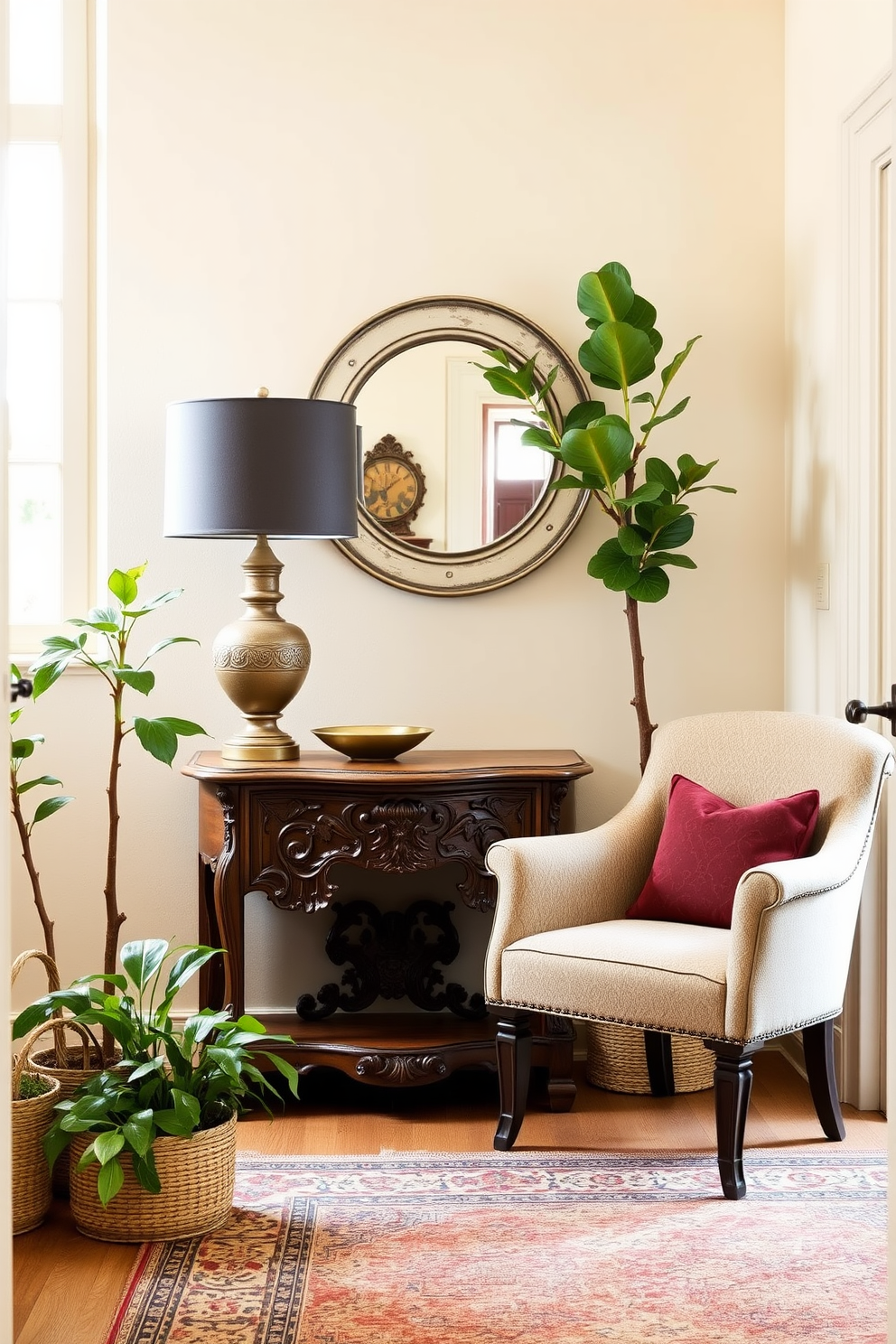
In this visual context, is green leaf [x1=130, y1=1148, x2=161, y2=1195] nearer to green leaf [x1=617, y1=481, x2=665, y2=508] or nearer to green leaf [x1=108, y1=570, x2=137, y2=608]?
green leaf [x1=108, y1=570, x2=137, y2=608]

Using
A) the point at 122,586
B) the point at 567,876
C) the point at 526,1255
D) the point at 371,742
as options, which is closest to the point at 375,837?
the point at 371,742

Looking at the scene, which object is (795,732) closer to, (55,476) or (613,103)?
(613,103)

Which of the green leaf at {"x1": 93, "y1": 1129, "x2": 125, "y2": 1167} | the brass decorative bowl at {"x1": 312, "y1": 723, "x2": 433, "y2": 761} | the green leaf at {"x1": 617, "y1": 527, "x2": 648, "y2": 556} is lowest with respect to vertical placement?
the green leaf at {"x1": 93, "y1": 1129, "x2": 125, "y2": 1167}

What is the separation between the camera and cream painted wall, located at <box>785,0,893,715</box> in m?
3.01

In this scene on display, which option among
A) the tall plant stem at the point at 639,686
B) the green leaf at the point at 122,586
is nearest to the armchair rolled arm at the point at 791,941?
the tall plant stem at the point at 639,686

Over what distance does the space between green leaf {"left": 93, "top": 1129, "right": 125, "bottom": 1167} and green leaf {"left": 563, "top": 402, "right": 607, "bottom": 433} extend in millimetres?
1895

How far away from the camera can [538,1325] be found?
79.6 inches

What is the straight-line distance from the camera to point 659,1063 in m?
3.12

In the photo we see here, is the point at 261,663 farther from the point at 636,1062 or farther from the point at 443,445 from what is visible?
the point at 636,1062

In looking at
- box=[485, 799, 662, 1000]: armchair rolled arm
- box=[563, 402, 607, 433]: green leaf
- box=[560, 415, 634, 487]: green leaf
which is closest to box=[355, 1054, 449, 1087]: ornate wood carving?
box=[485, 799, 662, 1000]: armchair rolled arm

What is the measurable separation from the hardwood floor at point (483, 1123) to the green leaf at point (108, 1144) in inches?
9.6

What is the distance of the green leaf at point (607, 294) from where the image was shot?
119 inches

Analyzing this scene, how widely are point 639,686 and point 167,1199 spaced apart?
5.16ft

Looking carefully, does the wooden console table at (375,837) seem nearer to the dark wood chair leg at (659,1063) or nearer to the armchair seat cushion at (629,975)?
the dark wood chair leg at (659,1063)
